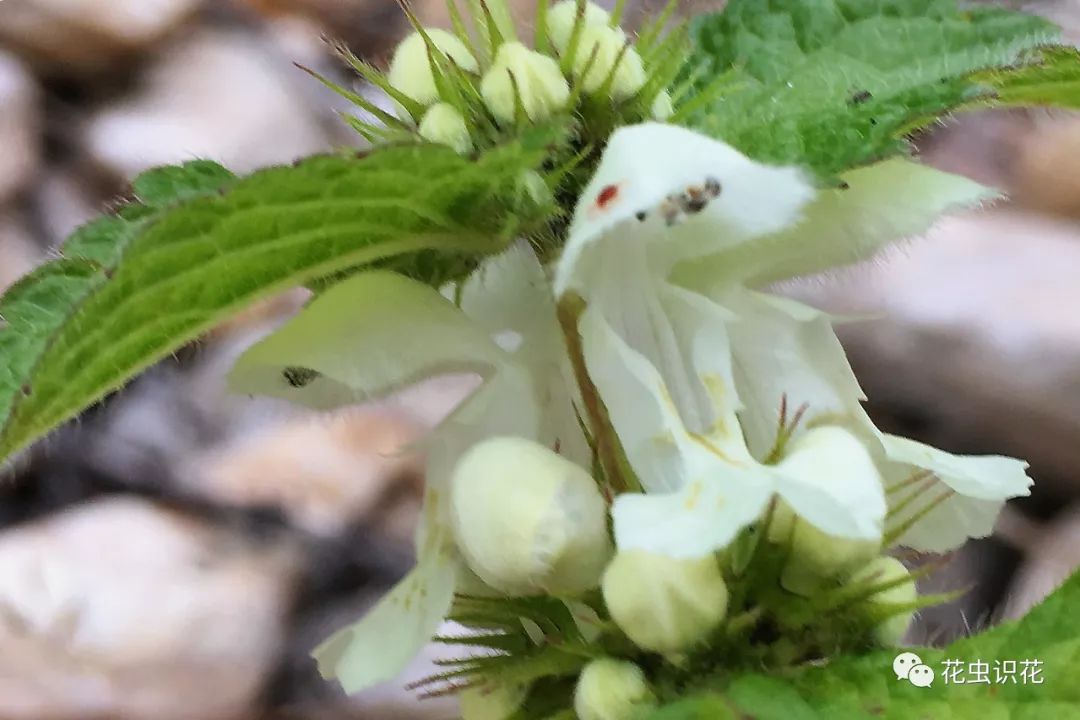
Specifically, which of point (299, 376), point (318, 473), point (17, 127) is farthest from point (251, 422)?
point (299, 376)

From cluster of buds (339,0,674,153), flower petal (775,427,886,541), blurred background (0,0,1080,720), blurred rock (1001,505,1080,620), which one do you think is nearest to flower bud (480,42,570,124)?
cluster of buds (339,0,674,153)

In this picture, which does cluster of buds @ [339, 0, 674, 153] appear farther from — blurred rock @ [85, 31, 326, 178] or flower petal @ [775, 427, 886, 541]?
blurred rock @ [85, 31, 326, 178]

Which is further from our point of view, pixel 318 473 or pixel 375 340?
pixel 318 473

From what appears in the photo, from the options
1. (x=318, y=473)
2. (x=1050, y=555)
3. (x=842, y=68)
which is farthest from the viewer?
(x=318, y=473)

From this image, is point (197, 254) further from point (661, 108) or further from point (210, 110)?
point (210, 110)

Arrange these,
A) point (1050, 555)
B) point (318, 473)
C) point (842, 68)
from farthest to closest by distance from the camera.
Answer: point (318, 473)
point (1050, 555)
point (842, 68)

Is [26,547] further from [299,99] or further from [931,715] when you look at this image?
[931,715]

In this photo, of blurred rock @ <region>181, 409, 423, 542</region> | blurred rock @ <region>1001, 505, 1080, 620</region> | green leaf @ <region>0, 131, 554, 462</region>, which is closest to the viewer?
green leaf @ <region>0, 131, 554, 462</region>

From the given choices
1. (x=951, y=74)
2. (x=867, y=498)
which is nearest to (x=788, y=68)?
(x=951, y=74)
